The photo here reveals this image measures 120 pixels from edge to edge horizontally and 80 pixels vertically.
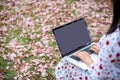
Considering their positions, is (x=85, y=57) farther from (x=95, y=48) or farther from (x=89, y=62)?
(x=95, y=48)

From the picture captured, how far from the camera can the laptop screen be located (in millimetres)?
3169

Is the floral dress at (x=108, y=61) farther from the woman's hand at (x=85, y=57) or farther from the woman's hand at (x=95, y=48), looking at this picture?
the woman's hand at (x=95, y=48)

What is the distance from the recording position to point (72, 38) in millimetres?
3299

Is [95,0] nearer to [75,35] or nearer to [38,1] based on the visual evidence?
[38,1]

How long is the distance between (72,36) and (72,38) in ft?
0.09

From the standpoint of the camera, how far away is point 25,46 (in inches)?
204

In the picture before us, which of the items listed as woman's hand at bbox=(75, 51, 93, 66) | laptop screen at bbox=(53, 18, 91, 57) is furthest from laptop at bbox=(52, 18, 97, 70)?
woman's hand at bbox=(75, 51, 93, 66)

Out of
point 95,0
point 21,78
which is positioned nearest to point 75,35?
point 21,78

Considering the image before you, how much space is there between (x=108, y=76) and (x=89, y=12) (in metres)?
3.95

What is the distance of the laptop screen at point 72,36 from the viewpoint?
3169mm

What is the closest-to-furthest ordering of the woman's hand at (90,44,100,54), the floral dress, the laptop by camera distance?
the floral dress → the woman's hand at (90,44,100,54) → the laptop

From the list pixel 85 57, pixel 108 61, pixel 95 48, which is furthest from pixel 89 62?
pixel 108 61

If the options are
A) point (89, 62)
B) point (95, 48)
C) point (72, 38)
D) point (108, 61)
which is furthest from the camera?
point (72, 38)

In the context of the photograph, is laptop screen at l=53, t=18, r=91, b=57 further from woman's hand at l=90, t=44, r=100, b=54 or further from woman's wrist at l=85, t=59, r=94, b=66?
woman's wrist at l=85, t=59, r=94, b=66
